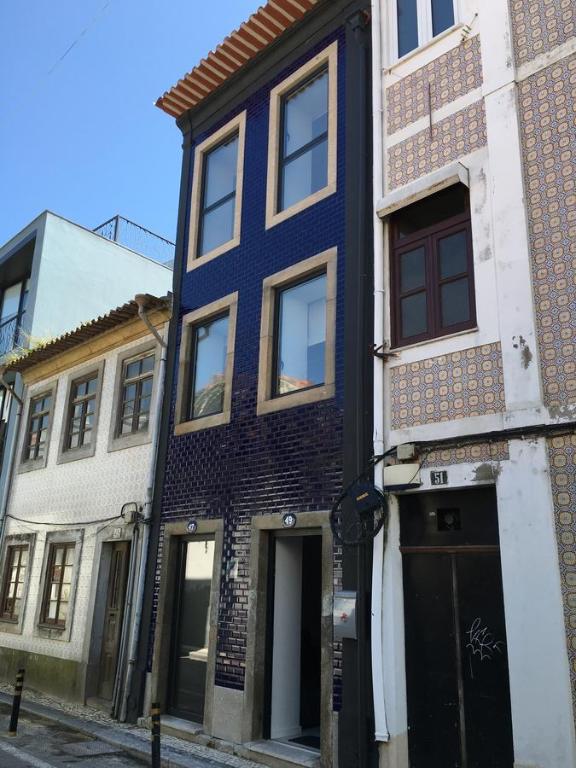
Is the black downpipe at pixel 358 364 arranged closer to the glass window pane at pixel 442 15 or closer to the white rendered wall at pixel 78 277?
the glass window pane at pixel 442 15

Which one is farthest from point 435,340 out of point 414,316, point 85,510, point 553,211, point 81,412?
point 81,412

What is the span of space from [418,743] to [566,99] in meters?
6.05

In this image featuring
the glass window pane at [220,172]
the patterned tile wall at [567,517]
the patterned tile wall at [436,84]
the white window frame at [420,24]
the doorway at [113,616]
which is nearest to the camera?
the patterned tile wall at [567,517]

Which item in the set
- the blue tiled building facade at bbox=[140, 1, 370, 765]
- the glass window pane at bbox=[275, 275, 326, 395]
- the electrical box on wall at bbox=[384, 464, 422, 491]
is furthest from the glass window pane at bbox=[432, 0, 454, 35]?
the electrical box on wall at bbox=[384, 464, 422, 491]

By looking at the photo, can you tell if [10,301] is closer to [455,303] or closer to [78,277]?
[78,277]

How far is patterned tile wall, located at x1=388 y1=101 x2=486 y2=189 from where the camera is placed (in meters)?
6.99

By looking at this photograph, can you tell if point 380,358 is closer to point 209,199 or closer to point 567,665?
point 567,665

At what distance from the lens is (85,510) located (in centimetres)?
1180

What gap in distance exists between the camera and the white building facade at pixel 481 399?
5.47 m

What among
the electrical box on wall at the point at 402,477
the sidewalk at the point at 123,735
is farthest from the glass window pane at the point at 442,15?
the sidewalk at the point at 123,735

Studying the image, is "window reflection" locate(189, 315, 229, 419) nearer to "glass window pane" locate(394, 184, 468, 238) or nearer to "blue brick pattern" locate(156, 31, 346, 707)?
"blue brick pattern" locate(156, 31, 346, 707)

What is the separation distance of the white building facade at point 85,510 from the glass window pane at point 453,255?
16.8ft

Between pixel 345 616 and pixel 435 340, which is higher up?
pixel 435 340

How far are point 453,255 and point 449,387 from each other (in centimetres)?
149
